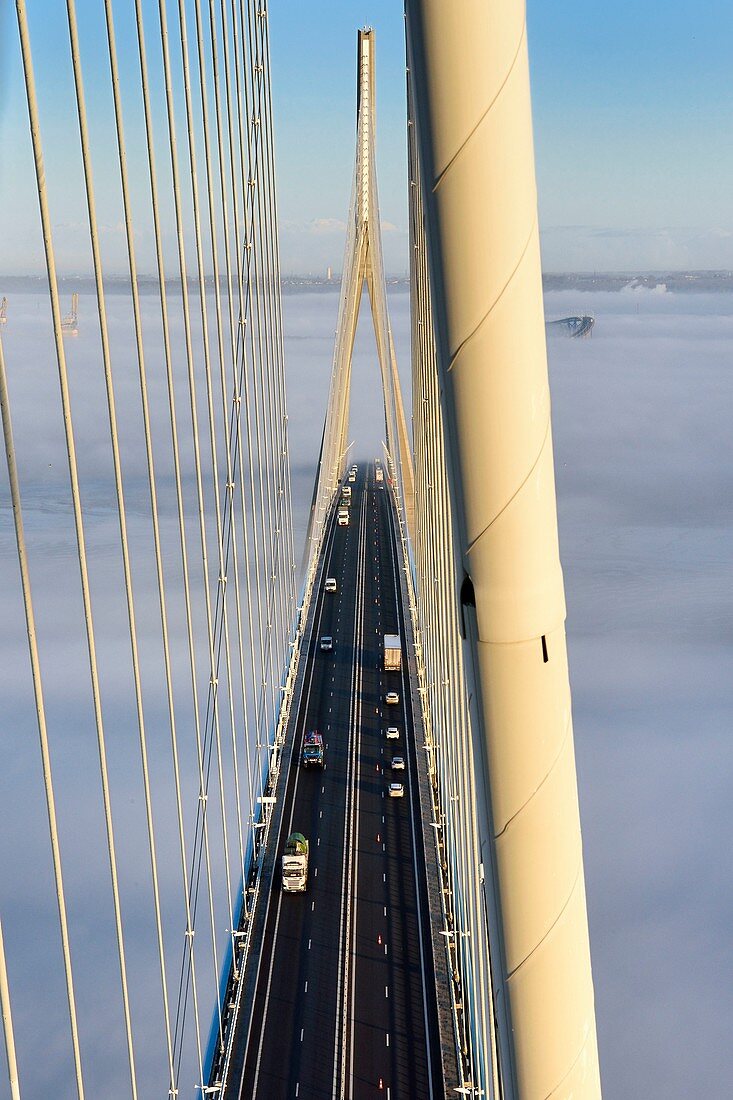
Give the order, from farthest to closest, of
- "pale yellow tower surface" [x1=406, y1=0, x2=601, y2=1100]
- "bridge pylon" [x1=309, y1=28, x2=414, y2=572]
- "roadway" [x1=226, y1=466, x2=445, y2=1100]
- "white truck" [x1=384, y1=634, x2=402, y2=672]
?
"bridge pylon" [x1=309, y1=28, x2=414, y2=572] < "white truck" [x1=384, y1=634, x2=402, y2=672] < "roadway" [x1=226, y1=466, x2=445, y2=1100] < "pale yellow tower surface" [x1=406, y1=0, x2=601, y2=1100]

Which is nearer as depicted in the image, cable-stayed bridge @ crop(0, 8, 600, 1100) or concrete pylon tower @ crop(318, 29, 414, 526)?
cable-stayed bridge @ crop(0, 8, 600, 1100)

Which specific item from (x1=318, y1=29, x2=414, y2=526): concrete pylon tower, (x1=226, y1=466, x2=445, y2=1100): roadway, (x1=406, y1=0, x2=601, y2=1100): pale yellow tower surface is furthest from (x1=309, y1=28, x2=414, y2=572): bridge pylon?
(x1=406, y1=0, x2=601, y2=1100): pale yellow tower surface

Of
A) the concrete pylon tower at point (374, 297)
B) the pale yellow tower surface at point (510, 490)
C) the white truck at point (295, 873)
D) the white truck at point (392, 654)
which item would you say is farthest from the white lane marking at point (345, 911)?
the concrete pylon tower at point (374, 297)

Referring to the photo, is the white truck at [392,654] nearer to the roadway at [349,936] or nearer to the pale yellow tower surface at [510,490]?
the roadway at [349,936]

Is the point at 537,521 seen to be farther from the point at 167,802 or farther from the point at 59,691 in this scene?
the point at 167,802

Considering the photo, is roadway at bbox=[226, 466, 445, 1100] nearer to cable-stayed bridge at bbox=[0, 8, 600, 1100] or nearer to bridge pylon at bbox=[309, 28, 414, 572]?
cable-stayed bridge at bbox=[0, 8, 600, 1100]

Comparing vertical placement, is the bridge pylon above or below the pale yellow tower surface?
above
